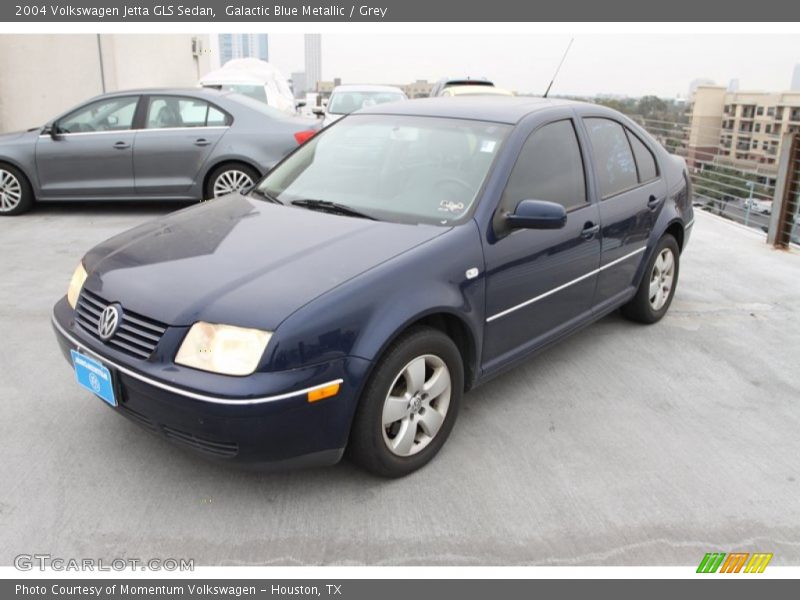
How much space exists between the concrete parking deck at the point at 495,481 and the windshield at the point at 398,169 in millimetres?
1155

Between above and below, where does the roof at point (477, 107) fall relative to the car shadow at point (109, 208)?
above

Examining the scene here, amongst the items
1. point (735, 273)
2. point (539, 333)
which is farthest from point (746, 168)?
point (539, 333)

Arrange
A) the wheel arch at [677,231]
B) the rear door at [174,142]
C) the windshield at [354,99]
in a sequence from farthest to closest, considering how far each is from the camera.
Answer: the windshield at [354,99] < the rear door at [174,142] < the wheel arch at [677,231]

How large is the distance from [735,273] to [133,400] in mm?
5724

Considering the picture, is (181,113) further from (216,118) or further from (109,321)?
(109,321)

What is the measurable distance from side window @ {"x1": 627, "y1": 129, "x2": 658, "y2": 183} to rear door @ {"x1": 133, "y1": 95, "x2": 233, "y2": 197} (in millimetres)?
4918

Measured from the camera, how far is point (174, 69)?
792 inches

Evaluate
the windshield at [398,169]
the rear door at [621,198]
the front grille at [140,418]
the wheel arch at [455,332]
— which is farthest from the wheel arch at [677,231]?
the front grille at [140,418]

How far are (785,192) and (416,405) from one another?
21.0ft

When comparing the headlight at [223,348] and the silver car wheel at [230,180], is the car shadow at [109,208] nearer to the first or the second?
the silver car wheel at [230,180]

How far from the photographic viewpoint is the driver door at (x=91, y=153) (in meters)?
7.76

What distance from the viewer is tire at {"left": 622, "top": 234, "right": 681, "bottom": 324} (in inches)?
189

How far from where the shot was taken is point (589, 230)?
3941 mm

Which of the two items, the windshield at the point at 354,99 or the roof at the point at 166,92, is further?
the windshield at the point at 354,99
